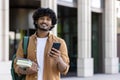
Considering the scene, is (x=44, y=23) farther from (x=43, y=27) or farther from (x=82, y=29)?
(x=82, y=29)

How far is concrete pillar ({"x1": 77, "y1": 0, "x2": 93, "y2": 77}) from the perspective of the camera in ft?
69.5

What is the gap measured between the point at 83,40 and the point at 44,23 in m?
18.2

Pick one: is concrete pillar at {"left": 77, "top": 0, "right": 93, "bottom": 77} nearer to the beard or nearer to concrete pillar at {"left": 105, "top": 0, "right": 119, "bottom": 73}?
concrete pillar at {"left": 105, "top": 0, "right": 119, "bottom": 73}

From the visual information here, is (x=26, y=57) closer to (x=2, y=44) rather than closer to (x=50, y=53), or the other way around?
(x=50, y=53)

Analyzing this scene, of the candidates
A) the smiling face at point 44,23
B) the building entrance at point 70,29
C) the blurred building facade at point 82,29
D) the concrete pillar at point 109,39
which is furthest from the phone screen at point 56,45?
the concrete pillar at point 109,39

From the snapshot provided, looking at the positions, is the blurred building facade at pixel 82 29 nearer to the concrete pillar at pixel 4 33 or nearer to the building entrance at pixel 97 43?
the building entrance at pixel 97 43

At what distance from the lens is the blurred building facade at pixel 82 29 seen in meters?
21.4

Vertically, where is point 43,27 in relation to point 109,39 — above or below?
above

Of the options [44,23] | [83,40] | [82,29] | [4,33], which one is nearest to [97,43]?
[83,40]

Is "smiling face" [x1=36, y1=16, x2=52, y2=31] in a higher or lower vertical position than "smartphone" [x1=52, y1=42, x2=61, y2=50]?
higher

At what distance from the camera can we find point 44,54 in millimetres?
3279

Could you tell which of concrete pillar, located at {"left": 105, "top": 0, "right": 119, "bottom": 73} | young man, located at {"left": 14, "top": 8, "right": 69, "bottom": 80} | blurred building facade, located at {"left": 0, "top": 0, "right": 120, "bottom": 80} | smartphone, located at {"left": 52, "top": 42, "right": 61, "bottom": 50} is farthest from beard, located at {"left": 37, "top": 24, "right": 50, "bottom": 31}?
concrete pillar, located at {"left": 105, "top": 0, "right": 119, "bottom": 73}

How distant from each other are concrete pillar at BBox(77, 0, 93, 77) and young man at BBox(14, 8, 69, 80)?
17838mm

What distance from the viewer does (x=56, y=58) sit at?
317 cm
